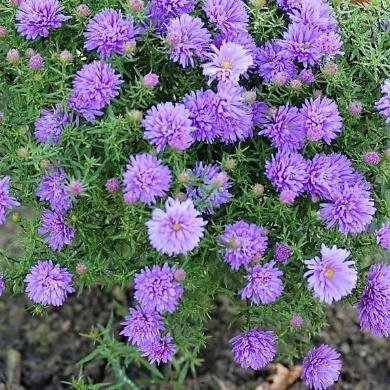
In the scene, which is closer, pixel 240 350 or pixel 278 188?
pixel 278 188

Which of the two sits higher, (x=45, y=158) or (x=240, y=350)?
(x=45, y=158)

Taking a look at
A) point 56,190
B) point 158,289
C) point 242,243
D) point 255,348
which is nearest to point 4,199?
point 56,190

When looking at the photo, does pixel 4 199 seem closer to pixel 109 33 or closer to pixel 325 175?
pixel 109 33

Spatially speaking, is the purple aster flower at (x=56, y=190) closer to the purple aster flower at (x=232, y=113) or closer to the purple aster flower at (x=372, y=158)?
the purple aster flower at (x=232, y=113)

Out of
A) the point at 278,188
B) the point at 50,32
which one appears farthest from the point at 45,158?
the point at 278,188

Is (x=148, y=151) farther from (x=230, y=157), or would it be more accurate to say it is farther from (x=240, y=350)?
(x=240, y=350)

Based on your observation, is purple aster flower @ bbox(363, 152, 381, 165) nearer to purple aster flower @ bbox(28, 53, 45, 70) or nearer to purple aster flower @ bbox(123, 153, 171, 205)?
purple aster flower @ bbox(123, 153, 171, 205)

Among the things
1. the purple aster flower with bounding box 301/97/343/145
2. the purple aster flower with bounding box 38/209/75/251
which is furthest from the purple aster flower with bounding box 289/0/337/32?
the purple aster flower with bounding box 38/209/75/251
